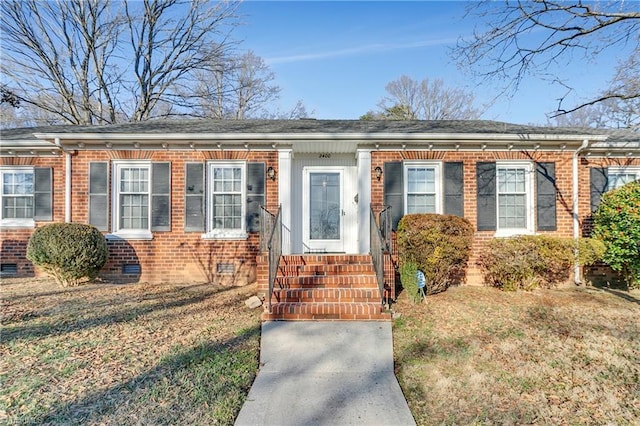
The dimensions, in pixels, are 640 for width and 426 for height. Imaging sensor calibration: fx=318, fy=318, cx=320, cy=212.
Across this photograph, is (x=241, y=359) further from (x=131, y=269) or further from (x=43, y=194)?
(x=43, y=194)

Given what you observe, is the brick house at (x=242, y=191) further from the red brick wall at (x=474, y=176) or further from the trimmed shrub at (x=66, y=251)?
the trimmed shrub at (x=66, y=251)

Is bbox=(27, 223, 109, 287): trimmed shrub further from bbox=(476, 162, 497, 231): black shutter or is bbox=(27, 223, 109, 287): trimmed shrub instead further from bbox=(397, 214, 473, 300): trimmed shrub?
bbox=(476, 162, 497, 231): black shutter

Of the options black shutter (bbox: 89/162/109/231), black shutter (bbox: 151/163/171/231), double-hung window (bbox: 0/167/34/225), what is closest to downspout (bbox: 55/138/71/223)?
black shutter (bbox: 89/162/109/231)

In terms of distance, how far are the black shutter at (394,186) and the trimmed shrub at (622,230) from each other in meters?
4.05

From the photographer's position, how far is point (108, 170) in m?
6.87

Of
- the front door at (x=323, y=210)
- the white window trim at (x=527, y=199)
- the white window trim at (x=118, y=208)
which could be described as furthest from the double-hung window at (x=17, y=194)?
the white window trim at (x=527, y=199)

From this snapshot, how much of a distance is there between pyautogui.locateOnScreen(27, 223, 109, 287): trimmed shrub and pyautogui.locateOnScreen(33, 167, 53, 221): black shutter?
3.95 ft

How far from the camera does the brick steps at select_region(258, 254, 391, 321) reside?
4805mm

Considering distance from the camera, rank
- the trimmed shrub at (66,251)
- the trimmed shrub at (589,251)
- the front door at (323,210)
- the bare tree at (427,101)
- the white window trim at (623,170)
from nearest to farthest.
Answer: the trimmed shrub at (66,251) → the trimmed shrub at (589,251) → the white window trim at (623,170) → the front door at (323,210) → the bare tree at (427,101)

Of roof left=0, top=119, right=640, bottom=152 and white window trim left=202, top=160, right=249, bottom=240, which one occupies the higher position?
roof left=0, top=119, right=640, bottom=152

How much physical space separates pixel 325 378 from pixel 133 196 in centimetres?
579

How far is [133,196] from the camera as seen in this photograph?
695 centimetres

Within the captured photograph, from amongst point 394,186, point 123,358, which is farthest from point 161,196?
point 394,186

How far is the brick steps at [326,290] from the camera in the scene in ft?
15.8
